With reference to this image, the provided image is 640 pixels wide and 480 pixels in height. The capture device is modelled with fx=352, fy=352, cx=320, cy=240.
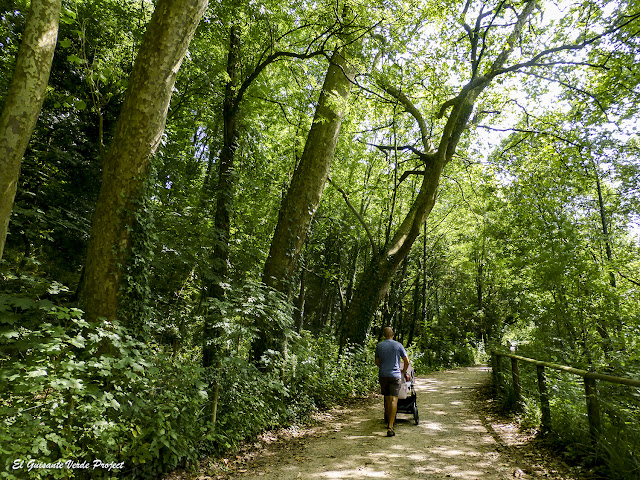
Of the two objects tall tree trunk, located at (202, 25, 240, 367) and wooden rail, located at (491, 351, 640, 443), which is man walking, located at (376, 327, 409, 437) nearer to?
wooden rail, located at (491, 351, 640, 443)

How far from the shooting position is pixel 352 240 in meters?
20.7

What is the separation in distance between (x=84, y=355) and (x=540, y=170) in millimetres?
12512

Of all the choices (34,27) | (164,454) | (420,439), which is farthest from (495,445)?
(34,27)

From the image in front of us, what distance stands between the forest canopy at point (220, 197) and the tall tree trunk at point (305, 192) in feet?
0.19

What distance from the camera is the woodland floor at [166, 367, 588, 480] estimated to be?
4.52 metres

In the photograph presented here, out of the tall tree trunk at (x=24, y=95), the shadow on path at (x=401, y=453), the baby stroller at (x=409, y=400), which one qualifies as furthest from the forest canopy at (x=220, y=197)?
the baby stroller at (x=409, y=400)

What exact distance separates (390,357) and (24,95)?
21.1 feet

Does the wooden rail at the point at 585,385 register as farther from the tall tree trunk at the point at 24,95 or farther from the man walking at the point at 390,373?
the tall tree trunk at the point at 24,95

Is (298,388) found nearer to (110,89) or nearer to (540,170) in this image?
(110,89)

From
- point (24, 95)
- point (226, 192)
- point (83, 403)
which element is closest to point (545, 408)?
point (83, 403)

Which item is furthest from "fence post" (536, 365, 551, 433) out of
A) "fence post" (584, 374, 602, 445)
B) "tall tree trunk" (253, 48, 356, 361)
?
"tall tree trunk" (253, 48, 356, 361)

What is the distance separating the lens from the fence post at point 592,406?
4.43m

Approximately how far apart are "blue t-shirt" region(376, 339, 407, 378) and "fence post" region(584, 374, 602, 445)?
2.77 m

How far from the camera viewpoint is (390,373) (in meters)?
6.45
